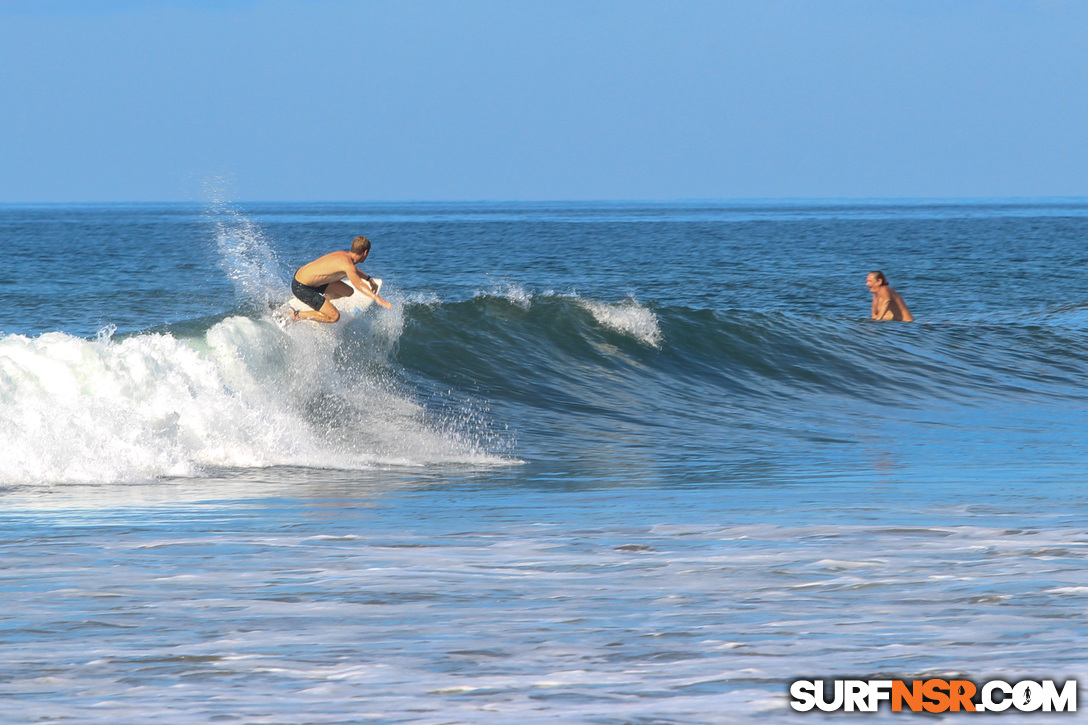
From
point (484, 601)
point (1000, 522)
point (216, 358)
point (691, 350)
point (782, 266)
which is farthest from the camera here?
point (782, 266)

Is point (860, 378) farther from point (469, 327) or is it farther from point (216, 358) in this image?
point (216, 358)

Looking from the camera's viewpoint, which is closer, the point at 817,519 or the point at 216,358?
the point at 817,519

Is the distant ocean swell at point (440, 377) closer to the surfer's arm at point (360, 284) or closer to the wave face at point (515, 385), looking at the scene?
the wave face at point (515, 385)

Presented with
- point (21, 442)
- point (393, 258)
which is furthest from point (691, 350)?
point (393, 258)

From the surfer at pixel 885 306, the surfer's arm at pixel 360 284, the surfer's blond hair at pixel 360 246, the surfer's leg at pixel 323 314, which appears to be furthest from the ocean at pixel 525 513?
the surfer's blond hair at pixel 360 246

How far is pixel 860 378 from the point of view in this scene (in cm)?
1592

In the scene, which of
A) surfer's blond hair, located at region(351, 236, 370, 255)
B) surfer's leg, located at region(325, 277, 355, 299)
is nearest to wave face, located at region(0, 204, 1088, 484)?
surfer's leg, located at region(325, 277, 355, 299)

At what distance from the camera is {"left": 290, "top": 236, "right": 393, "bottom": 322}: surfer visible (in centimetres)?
1208

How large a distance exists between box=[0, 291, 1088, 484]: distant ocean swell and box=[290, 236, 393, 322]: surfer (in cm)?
25

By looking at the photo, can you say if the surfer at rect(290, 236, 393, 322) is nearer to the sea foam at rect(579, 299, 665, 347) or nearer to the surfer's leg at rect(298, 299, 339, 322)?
the surfer's leg at rect(298, 299, 339, 322)

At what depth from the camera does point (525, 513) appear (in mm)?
7352

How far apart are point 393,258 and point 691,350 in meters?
36.3

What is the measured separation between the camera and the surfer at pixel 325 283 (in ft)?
39.6

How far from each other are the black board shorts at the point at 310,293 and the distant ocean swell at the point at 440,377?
0.96 ft
